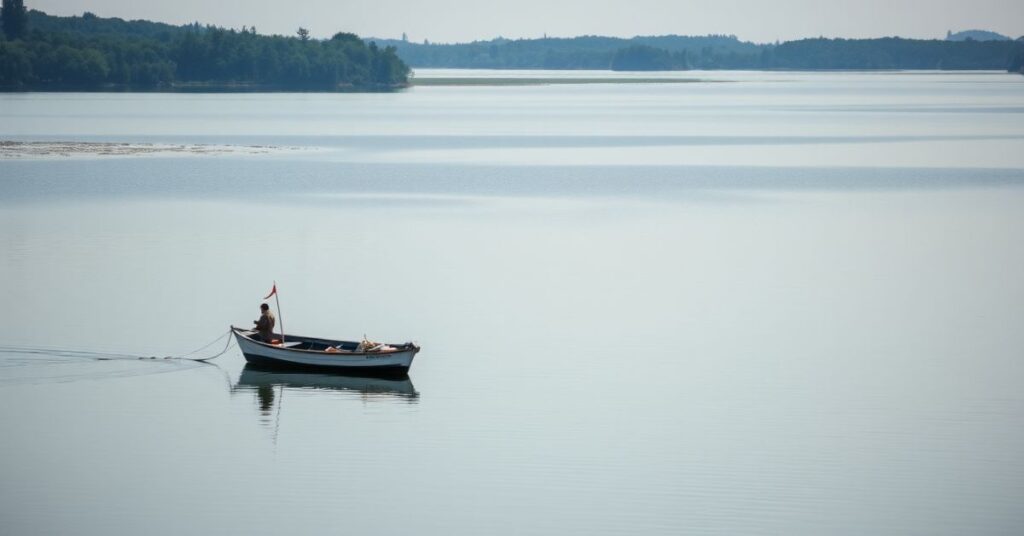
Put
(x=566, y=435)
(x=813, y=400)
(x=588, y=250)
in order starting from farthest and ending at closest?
(x=588, y=250) < (x=813, y=400) < (x=566, y=435)

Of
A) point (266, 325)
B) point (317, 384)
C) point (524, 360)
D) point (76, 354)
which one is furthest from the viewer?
point (76, 354)

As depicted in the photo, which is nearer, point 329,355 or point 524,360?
point 329,355

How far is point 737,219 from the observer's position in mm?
50812

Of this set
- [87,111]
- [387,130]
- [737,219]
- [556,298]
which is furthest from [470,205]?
[87,111]

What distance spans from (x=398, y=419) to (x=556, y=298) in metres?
11.3

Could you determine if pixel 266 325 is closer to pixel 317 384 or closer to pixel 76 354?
pixel 317 384

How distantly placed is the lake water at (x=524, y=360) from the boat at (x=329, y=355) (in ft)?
0.98

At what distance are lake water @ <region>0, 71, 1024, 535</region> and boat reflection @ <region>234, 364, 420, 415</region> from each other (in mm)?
85

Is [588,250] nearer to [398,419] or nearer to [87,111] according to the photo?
[398,419]

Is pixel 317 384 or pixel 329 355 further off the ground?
pixel 329 355

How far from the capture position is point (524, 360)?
27.3m

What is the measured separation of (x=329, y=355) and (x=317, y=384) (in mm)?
556

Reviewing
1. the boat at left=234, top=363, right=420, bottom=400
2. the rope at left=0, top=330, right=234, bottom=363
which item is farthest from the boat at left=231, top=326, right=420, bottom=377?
the rope at left=0, top=330, right=234, bottom=363

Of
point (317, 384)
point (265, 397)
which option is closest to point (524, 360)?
point (317, 384)
